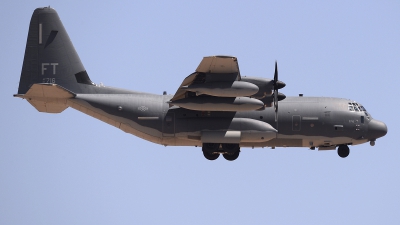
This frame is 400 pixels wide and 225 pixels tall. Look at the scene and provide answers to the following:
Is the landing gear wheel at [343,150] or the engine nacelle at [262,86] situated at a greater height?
the engine nacelle at [262,86]

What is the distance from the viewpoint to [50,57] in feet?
170

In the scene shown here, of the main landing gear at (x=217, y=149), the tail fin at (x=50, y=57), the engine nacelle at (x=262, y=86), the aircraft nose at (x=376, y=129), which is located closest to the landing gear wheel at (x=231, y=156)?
the main landing gear at (x=217, y=149)

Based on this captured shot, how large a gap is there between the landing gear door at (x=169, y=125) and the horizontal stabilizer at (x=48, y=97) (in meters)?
5.00

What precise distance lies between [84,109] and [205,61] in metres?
7.98

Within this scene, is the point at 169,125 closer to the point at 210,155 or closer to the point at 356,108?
the point at 210,155

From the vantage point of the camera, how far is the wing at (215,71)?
46.8 m

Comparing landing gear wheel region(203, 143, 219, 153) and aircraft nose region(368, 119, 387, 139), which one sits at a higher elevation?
aircraft nose region(368, 119, 387, 139)

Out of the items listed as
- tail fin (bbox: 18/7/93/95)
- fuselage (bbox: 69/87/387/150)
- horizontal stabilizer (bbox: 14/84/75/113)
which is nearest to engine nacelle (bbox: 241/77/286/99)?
fuselage (bbox: 69/87/387/150)

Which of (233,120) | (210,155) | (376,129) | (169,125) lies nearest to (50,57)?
(169,125)

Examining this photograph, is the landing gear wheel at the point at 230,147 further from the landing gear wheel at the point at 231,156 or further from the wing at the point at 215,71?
the wing at the point at 215,71

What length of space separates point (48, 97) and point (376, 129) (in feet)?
58.0

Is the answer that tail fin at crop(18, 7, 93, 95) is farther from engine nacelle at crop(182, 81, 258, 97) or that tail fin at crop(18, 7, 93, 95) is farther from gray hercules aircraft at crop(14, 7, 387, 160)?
engine nacelle at crop(182, 81, 258, 97)

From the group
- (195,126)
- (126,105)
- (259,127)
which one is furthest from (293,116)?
(126,105)

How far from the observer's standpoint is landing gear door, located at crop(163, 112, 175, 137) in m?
51.3
